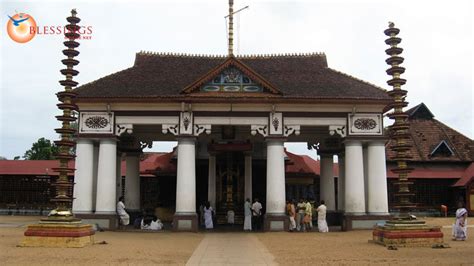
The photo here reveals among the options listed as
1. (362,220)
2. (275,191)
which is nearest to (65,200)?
(275,191)

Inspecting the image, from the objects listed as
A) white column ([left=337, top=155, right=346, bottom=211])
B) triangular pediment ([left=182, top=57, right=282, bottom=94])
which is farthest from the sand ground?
white column ([left=337, top=155, right=346, bottom=211])

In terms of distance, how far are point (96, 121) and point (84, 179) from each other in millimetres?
2635

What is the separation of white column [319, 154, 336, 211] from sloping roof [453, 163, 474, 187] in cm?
1048

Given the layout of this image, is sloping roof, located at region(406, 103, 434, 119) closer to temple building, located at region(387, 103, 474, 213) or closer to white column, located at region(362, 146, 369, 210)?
temple building, located at region(387, 103, 474, 213)

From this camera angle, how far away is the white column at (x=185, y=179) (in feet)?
73.8

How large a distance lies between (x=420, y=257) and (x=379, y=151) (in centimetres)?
1062

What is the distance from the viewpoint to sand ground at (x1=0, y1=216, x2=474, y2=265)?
1217 centimetres

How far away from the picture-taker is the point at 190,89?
894 inches

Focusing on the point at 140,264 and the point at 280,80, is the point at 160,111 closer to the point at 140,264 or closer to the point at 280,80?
the point at 280,80

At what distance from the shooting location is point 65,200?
16094mm

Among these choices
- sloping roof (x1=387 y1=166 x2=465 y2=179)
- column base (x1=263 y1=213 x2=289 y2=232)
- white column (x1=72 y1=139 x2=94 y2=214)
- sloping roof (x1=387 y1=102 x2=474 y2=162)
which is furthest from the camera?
sloping roof (x1=387 y1=102 x2=474 y2=162)

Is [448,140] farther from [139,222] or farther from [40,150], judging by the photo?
[40,150]

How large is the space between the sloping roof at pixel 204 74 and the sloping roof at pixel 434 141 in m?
12.5

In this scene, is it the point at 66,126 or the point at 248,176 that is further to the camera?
the point at 248,176
